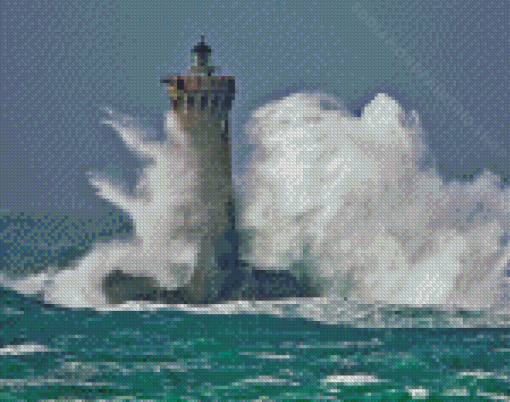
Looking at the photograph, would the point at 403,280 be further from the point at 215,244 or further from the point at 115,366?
the point at 115,366

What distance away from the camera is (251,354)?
3609 cm

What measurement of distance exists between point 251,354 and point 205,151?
15.6 m

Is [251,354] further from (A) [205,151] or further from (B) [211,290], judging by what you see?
(A) [205,151]

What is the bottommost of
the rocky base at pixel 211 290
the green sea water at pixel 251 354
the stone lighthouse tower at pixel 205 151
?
the green sea water at pixel 251 354

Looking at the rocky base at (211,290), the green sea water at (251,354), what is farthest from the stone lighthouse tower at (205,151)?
the green sea water at (251,354)

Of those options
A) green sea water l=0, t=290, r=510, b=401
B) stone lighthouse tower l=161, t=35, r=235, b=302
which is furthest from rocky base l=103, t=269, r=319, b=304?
green sea water l=0, t=290, r=510, b=401

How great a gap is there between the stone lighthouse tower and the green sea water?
8.85ft

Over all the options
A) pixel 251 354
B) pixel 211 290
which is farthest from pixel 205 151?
pixel 251 354

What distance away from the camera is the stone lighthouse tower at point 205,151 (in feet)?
164

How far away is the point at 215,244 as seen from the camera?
51.1 meters

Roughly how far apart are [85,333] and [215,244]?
37.9 ft

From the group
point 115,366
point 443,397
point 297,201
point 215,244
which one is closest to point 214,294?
point 215,244

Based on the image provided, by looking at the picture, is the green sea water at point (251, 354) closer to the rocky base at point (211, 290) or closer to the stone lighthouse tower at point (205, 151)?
the rocky base at point (211, 290)

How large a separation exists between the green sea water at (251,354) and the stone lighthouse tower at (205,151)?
2698mm
